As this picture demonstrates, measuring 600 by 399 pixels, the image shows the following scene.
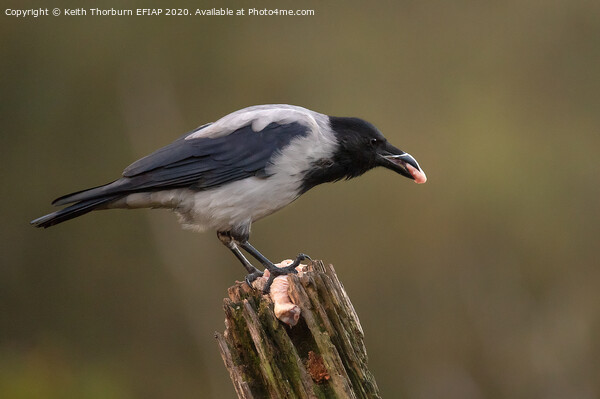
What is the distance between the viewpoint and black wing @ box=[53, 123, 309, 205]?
6.05m

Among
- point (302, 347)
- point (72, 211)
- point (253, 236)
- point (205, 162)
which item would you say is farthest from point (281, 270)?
point (253, 236)

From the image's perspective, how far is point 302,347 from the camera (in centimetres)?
461

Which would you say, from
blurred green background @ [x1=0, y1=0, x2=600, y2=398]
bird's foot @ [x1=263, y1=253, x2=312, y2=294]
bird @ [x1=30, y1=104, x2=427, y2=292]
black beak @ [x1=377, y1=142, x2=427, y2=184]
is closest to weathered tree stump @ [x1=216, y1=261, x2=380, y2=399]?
bird's foot @ [x1=263, y1=253, x2=312, y2=294]

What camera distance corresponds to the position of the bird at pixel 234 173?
239 inches

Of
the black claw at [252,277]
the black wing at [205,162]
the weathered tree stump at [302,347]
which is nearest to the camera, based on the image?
the weathered tree stump at [302,347]

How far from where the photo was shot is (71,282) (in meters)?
12.1

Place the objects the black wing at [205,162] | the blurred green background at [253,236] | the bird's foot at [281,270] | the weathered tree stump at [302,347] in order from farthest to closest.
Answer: the blurred green background at [253,236], the black wing at [205,162], the bird's foot at [281,270], the weathered tree stump at [302,347]

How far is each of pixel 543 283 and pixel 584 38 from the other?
14.7 ft

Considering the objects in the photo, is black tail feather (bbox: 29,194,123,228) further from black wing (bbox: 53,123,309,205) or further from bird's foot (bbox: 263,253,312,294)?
bird's foot (bbox: 263,253,312,294)

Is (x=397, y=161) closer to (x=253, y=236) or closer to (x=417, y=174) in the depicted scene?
(x=417, y=174)

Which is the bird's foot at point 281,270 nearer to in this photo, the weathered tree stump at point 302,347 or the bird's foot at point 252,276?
the bird's foot at point 252,276

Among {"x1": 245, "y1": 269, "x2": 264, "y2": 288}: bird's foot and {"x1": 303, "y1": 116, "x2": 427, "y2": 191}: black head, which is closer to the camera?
{"x1": 245, "y1": 269, "x2": 264, "y2": 288}: bird's foot

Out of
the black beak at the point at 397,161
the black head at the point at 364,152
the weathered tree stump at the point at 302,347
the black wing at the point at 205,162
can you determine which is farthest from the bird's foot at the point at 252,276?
the black beak at the point at 397,161

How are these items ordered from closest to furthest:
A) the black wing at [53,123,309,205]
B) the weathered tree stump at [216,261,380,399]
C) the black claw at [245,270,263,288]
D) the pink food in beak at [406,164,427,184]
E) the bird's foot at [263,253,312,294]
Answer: the weathered tree stump at [216,261,380,399] → the bird's foot at [263,253,312,294] → the black claw at [245,270,263,288] → the black wing at [53,123,309,205] → the pink food in beak at [406,164,427,184]
